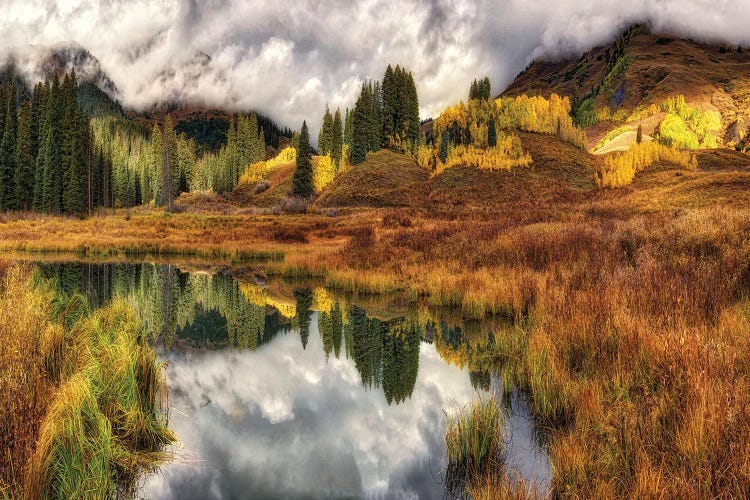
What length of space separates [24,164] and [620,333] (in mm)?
72133

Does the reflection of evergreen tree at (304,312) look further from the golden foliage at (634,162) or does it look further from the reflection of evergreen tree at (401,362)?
the golden foliage at (634,162)

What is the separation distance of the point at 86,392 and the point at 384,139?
95.9 meters

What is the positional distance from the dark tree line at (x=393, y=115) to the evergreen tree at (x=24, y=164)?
53.8 meters

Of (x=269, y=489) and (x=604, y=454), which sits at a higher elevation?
(x=604, y=454)

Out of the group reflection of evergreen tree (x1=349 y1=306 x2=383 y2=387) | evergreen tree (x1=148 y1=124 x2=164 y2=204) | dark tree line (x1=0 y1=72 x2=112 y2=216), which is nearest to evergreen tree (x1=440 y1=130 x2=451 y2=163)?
dark tree line (x1=0 y1=72 x2=112 y2=216)

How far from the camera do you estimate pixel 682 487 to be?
3.20 meters

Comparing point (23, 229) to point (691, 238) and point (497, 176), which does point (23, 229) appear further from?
point (497, 176)

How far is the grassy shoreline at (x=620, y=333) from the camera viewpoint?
3762mm

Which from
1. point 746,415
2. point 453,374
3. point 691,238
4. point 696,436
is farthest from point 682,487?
point 691,238

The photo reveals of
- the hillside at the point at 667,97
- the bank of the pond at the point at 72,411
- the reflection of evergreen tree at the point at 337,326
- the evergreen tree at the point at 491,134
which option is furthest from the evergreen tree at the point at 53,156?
the hillside at the point at 667,97

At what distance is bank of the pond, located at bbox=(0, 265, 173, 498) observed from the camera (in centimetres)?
396

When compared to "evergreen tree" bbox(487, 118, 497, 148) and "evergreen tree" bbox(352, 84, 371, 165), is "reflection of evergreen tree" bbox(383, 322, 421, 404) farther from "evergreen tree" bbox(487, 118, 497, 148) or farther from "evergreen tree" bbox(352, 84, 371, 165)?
"evergreen tree" bbox(352, 84, 371, 165)

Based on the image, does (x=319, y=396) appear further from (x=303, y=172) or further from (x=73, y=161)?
(x=303, y=172)

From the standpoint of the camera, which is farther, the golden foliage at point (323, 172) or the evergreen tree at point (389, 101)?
the evergreen tree at point (389, 101)
